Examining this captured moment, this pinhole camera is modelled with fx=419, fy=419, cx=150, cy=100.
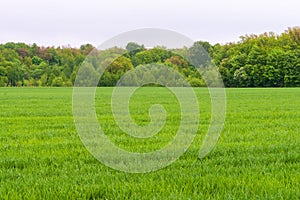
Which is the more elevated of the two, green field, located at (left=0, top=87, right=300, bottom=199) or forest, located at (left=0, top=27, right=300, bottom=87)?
forest, located at (left=0, top=27, right=300, bottom=87)

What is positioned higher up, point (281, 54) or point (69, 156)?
point (281, 54)

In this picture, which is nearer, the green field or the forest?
the green field

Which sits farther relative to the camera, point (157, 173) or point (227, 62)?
point (227, 62)

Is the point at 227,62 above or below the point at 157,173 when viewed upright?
above

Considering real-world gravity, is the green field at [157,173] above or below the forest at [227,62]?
below

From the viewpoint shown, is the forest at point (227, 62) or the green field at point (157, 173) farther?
the forest at point (227, 62)

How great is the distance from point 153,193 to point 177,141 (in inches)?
144

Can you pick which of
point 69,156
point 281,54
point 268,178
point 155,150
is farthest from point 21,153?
point 281,54

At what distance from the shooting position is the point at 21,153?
22.4 feet

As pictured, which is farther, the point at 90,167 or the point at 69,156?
the point at 69,156

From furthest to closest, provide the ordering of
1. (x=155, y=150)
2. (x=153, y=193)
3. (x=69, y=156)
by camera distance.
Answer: (x=155, y=150) < (x=69, y=156) < (x=153, y=193)

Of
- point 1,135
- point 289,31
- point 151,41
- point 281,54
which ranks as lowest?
point 1,135

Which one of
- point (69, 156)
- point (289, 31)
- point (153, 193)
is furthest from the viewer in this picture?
point (289, 31)

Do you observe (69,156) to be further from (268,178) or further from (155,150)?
(268,178)
